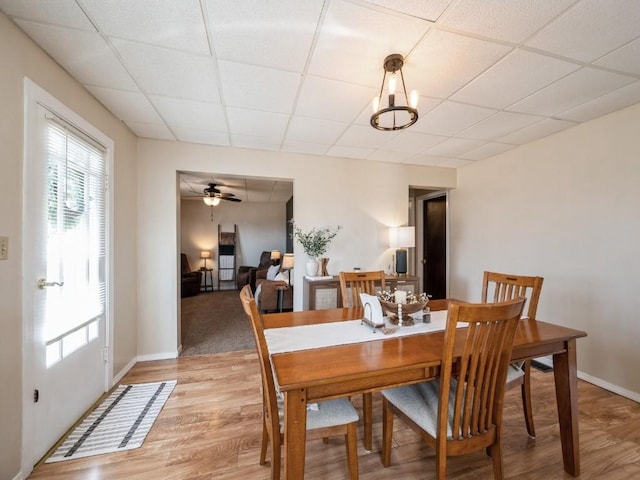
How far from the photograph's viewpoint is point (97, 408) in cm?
205

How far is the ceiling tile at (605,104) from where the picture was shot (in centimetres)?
201

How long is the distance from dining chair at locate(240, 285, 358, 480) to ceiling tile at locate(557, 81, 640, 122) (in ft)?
10.0

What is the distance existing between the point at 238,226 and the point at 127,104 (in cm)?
546

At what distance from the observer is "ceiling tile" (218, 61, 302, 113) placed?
5.87ft

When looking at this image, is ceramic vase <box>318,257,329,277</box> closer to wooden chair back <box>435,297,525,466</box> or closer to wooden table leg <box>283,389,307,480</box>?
wooden chair back <box>435,297,525,466</box>

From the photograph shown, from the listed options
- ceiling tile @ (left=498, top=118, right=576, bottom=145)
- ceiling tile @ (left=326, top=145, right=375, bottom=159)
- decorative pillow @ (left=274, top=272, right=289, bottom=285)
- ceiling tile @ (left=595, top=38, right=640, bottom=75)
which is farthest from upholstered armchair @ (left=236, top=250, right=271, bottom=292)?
ceiling tile @ (left=595, top=38, right=640, bottom=75)

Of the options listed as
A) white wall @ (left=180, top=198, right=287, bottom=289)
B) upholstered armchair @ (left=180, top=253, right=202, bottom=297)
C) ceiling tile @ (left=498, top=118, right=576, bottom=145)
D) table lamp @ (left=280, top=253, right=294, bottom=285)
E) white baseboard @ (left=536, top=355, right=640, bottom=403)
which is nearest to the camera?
white baseboard @ (left=536, top=355, right=640, bottom=403)

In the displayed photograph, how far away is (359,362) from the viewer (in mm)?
1188

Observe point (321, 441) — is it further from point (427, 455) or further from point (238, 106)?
point (238, 106)

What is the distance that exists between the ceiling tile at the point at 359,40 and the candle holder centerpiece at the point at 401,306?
1.51 m

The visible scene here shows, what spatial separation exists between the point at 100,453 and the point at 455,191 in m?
4.80

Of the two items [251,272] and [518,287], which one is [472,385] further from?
[251,272]

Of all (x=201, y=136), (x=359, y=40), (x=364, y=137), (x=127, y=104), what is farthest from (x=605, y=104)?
(x=127, y=104)

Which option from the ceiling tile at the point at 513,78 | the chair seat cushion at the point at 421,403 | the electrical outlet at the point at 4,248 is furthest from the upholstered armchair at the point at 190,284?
the ceiling tile at the point at 513,78
